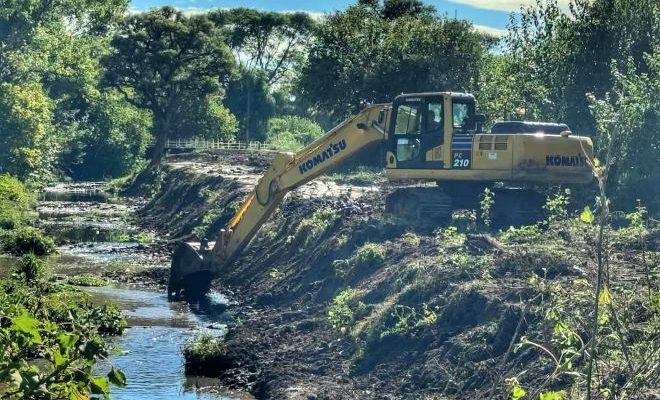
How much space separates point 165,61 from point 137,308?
4956cm

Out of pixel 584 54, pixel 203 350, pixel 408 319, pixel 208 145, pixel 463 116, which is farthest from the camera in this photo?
pixel 208 145

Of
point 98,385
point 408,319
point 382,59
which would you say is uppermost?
point 382,59

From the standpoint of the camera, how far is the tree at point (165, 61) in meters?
73.5

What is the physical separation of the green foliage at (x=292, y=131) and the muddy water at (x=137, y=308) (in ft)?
130

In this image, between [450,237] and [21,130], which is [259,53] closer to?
[21,130]

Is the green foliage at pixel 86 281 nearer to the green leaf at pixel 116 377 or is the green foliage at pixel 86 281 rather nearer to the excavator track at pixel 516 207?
the excavator track at pixel 516 207

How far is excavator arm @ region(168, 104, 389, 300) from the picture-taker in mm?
25906

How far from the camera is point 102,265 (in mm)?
33562

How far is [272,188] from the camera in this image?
87.1ft

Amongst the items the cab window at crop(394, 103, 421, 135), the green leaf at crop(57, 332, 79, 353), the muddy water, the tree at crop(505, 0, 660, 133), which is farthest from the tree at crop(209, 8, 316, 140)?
the green leaf at crop(57, 332, 79, 353)

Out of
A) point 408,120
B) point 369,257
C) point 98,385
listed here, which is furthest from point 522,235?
point 98,385

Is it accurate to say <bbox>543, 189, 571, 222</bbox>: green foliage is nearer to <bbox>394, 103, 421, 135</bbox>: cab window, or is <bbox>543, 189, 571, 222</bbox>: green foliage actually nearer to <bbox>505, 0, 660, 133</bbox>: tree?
<bbox>394, 103, 421, 135</bbox>: cab window

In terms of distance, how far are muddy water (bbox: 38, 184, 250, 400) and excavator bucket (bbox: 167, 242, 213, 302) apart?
38 cm

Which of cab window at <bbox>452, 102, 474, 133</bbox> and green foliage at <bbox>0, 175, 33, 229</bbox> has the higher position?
cab window at <bbox>452, 102, 474, 133</bbox>
